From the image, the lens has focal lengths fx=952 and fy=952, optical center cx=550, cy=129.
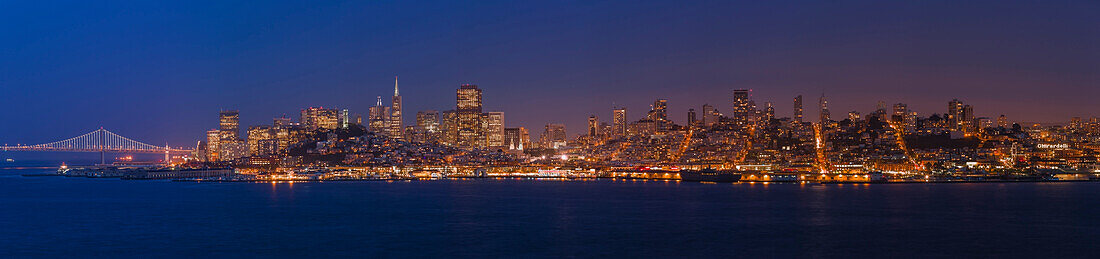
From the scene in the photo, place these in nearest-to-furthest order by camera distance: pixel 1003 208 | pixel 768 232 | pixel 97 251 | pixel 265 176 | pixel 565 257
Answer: pixel 565 257 < pixel 97 251 < pixel 768 232 < pixel 1003 208 < pixel 265 176

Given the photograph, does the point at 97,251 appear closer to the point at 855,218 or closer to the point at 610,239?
the point at 610,239

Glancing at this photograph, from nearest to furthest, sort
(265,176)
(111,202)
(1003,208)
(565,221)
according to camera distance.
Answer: (565,221), (1003,208), (111,202), (265,176)

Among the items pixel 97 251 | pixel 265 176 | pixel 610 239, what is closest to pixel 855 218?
pixel 610 239

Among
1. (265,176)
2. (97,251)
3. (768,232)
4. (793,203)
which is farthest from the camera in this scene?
(265,176)

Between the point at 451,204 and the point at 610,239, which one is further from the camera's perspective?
the point at 451,204

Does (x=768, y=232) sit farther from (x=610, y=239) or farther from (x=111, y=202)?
(x=111, y=202)

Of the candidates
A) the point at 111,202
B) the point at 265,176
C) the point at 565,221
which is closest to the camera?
the point at 565,221

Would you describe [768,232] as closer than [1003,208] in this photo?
Yes

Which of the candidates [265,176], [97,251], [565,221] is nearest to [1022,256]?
[565,221]
